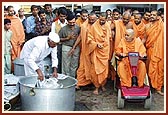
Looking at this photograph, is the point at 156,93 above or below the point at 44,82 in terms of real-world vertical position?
below

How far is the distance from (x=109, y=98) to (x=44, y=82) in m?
1.57

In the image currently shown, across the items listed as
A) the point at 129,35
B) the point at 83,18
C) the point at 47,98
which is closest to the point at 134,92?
the point at 129,35

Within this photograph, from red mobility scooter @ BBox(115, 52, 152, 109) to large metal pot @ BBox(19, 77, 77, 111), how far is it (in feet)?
2.93

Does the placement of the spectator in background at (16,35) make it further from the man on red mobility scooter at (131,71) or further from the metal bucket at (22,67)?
the man on red mobility scooter at (131,71)

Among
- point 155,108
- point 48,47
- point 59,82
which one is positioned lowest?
point 155,108

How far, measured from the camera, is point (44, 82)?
17.4 feet

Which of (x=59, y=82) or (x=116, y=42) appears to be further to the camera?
(x=116, y=42)

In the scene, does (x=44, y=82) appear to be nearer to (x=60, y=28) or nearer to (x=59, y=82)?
(x=59, y=82)

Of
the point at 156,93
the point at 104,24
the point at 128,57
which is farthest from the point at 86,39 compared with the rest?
the point at 156,93

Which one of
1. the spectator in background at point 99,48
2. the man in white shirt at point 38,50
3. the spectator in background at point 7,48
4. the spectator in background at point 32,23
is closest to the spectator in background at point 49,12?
the spectator in background at point 32,23

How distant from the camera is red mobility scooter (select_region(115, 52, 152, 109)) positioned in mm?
5694

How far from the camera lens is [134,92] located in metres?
5.77

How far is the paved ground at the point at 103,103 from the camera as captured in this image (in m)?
5.88

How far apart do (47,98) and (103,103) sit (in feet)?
4.57
